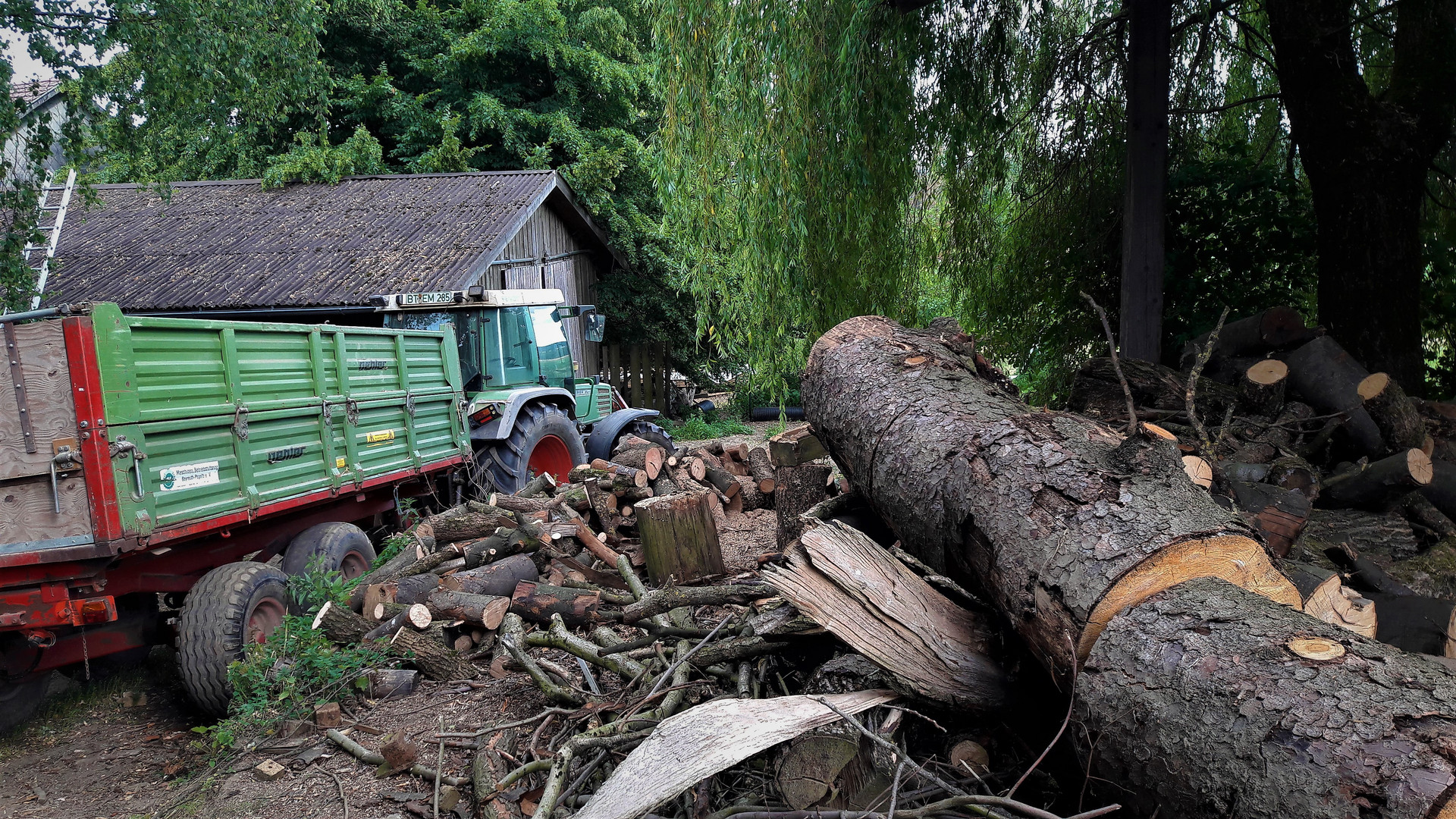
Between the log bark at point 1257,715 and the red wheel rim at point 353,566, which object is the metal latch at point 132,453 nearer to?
the red wheel rim at point 353,566

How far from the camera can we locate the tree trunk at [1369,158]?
5922mm

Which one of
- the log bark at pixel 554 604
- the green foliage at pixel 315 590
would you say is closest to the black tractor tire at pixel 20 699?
the green foliage at pixel 315 590

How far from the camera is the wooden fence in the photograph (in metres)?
17.9

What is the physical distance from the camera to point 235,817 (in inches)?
133

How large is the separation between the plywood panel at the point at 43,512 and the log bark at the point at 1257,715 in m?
4.15

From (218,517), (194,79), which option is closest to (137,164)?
(194,79)

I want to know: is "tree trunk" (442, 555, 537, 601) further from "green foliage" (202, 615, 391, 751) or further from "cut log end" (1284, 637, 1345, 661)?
"cut log end" (1284, 637, 1345, 661)

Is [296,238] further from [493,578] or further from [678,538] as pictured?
[678,538]

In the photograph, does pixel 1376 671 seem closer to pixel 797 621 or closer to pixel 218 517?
pixel 797 621

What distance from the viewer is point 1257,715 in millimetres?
1886

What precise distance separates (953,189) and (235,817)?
682 cm

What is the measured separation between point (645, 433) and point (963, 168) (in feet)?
15.7

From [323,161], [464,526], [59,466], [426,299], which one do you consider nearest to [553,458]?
[426,299]

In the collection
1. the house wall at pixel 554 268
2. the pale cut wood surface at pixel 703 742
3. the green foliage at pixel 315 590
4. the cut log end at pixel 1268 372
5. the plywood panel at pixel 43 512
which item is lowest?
the green foliage at pixel 315 590
